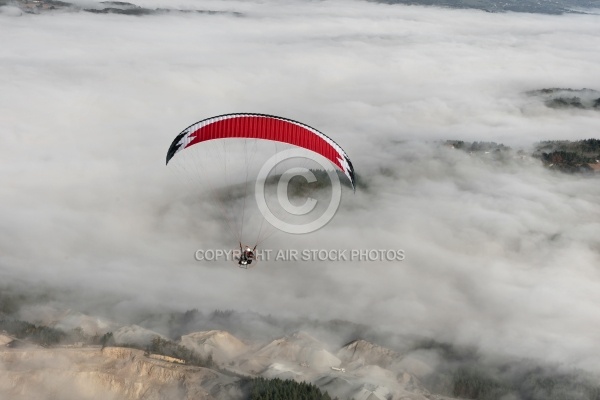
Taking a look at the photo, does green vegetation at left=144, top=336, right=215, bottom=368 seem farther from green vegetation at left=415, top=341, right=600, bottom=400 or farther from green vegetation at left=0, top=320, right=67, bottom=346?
green vegetation at left=415, top=341, right=600, bottom=400

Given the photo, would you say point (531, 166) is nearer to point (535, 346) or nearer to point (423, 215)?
point (423, 215)

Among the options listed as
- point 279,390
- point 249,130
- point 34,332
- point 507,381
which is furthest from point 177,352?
point 507,381

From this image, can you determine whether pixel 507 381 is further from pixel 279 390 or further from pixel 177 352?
pixel 177 352

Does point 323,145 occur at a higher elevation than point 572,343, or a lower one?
higher

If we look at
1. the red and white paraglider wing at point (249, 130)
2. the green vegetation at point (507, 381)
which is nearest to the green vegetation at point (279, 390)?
the green vegetation at point (507, 381)

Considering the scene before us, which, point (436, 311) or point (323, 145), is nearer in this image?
point (323, 145)

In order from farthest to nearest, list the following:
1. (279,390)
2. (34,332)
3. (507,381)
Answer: (507,381) → (34,332) → (279,390)

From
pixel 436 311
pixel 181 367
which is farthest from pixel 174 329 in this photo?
pixel 436 311

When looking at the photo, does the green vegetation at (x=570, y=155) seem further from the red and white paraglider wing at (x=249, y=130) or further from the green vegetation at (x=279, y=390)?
the red and white paraglider wing at (x=249, y=130)

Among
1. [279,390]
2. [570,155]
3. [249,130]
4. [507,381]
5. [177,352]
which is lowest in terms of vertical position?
[507,381]
